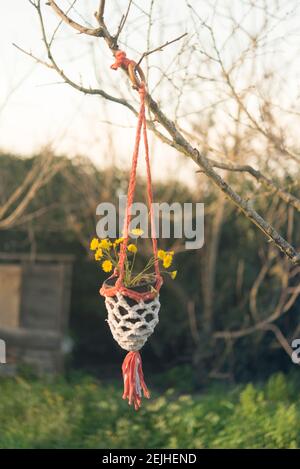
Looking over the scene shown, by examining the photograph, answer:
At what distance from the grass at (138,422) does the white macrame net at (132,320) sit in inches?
113

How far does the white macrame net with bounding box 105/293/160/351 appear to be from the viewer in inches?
108

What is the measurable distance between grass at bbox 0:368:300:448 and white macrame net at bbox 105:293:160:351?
288cm

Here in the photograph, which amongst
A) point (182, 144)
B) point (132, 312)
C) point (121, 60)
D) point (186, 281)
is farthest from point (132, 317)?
point (186, 281)

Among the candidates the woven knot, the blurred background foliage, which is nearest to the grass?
the blurred background foliage

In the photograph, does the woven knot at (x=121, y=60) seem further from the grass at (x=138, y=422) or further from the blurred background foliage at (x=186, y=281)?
the blurred background foliage at (x=186, y=281)

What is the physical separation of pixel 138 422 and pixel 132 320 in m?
3.38

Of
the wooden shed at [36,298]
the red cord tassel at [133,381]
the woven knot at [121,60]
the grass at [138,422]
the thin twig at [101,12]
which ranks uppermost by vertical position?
the thin twig at [101,12]

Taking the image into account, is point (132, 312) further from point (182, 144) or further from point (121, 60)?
point (121, 60)

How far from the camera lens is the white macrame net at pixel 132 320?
9.00 ft

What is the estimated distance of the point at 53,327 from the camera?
330 inches

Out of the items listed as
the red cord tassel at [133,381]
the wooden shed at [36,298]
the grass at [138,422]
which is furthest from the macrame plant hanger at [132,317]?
the wooden shed at [36,298]

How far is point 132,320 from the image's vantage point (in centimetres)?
277

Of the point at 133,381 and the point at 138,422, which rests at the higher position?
the point at 133,381
